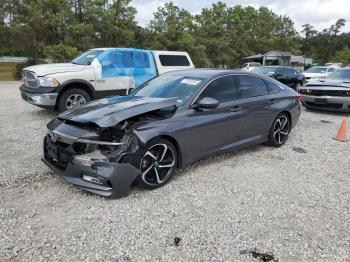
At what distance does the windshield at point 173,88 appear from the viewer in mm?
4831

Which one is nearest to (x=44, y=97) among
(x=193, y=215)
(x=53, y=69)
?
(x=53, y=69)

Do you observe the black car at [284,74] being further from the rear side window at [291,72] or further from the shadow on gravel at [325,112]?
the shadow on gravel at [325,112]

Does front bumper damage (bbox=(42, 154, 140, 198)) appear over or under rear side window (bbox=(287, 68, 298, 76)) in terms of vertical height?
under

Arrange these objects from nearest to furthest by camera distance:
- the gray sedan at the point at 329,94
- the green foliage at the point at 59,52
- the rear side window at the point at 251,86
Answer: the rear side window at the point at 251,86 < the gray sedan at the point at 329,94 < the green foliage at the point at 59,52

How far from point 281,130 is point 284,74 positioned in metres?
10.3

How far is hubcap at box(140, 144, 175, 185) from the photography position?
4094 millimetres

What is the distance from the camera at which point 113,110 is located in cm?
416

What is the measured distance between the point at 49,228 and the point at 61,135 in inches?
44.5

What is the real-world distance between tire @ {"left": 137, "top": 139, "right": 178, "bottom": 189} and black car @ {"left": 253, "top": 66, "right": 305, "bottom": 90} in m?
12.1

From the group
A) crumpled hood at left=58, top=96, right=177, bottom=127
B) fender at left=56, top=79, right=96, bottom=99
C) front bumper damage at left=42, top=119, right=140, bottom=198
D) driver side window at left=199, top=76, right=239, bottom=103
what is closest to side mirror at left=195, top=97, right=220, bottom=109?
driver side window at left=199, top=76, right=239, bottom=103

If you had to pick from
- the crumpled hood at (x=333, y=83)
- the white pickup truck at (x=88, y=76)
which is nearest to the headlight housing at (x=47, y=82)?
the white pickup truck at (x=88, y=76)

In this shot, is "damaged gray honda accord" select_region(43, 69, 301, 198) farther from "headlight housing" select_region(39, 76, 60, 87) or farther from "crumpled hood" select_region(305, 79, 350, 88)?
"crumpled hood" select_region(305, 79, 350, 88)

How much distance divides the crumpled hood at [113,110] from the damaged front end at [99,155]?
0.05 meters

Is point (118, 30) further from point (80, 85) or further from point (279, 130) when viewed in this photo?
point (279, 130)
